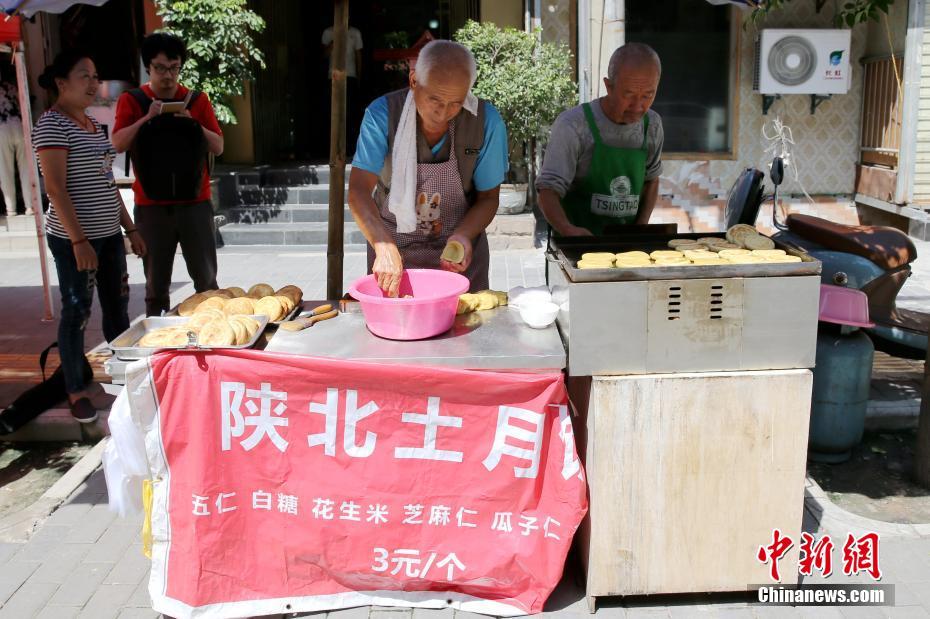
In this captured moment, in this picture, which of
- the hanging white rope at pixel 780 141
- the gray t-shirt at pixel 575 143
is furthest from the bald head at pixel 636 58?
the hanging white rope at pixel 780 141

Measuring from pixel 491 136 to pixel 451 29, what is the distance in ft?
31.7

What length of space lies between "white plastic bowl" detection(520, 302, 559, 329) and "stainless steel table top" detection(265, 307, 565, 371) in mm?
30

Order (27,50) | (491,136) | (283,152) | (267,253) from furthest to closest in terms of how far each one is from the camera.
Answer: (283,152), (27,50), (267,253), (491,136)

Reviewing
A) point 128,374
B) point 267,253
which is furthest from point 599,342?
point 267,253

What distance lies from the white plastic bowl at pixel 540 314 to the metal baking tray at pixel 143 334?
3.22ft

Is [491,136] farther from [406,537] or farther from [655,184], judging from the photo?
[406,537]

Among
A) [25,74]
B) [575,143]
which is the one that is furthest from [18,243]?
[575,143]

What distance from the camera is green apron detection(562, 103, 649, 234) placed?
4008mm

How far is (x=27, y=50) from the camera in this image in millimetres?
10391

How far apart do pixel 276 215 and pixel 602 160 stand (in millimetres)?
7006

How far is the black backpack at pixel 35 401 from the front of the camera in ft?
14.6

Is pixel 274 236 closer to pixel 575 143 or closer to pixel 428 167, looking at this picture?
pixel 575 143

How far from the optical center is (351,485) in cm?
286

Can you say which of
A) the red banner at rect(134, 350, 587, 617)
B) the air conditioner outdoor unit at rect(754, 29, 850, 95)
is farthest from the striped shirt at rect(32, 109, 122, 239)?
the air conditioner outdoor unit at rect(754, 29, 850, 95)
